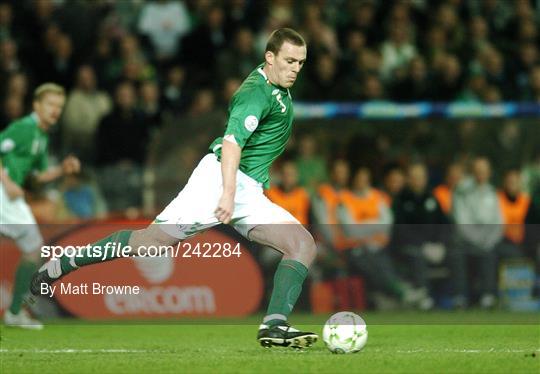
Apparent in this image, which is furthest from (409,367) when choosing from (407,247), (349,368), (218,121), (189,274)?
(218,121)

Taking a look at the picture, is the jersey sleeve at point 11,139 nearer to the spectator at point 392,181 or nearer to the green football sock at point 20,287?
the green football sock at point 20,287

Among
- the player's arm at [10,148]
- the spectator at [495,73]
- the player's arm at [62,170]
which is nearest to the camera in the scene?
the player's arm at [62,170]

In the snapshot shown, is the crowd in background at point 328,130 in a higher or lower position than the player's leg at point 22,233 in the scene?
higher

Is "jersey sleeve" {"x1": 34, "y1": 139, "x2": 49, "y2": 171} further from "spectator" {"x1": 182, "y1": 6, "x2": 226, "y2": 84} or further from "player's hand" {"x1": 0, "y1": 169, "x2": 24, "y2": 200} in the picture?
"spectator" {"x1": 182, "y1": 6, "x2": 226, "y2": 84}

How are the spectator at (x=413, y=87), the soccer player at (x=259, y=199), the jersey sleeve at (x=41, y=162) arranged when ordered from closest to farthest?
the soccer player at (x=259, y=199)
the jersey sleeve at (x=41, y=162)
the spectator at (x=413, y=87)

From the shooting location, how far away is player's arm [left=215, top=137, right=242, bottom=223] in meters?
7.37

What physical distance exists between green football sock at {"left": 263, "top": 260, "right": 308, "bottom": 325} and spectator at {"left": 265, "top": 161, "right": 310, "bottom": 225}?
17.1 ft

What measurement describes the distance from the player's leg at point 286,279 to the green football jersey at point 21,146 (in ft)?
11.1

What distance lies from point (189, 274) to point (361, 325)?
13.7ft

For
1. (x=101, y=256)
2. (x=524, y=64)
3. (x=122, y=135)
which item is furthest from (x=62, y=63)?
(x=101, y=256)

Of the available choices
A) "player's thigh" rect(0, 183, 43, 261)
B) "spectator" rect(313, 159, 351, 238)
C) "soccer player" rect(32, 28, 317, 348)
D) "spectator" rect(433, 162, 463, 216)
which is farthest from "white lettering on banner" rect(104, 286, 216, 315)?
"soccer player" rect(32, 28, 317, 348)

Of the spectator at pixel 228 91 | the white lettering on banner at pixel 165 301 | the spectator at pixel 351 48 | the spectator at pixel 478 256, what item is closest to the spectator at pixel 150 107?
the spectator at pixel 228 91
